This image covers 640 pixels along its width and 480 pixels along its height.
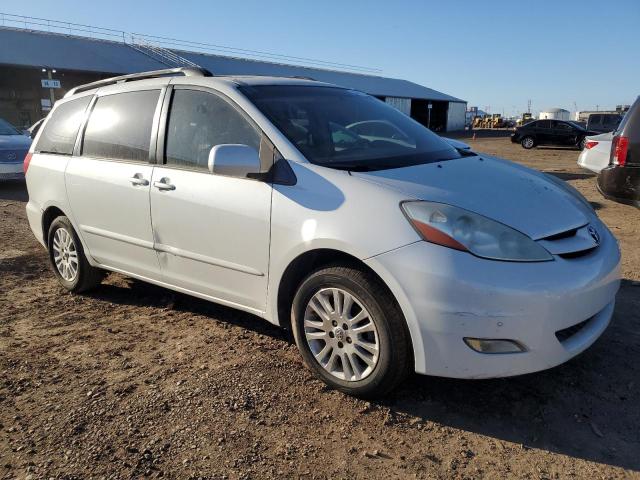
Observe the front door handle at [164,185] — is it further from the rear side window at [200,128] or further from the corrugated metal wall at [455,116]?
the corrugated metal wall at [455,116]

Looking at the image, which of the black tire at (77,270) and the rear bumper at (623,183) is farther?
the rear bumper at (623,183)

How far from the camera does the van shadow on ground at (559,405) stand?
251 cm

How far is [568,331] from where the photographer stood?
270cm

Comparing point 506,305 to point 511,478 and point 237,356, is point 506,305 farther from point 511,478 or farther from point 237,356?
point 237,356

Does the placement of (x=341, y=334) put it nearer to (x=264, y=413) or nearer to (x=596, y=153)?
(x=264, y=413)

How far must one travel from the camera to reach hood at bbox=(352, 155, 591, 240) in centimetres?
271

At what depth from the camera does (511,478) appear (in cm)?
229

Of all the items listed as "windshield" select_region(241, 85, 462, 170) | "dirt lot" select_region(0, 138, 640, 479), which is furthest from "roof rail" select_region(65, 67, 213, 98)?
"dirt lot" select_region(0, 138, 640, 479)

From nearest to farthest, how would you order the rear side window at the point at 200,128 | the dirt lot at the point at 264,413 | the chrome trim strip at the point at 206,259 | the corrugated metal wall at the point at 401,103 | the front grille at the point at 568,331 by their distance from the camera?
the dirt lot at the point at 264,413, the front grille at the point at 568,331, the chrome trim strip at the point at 206,259, the rear side window at the point at 200,128, the corrugated metal wall at the point at 401,103

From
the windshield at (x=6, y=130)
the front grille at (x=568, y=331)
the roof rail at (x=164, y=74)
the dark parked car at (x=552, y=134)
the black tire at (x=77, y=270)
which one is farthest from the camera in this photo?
the dark parked car at (x=552, y=134)

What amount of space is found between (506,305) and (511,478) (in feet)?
2.45

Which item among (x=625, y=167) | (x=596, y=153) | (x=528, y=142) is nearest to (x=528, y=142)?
(x=528, y=142)

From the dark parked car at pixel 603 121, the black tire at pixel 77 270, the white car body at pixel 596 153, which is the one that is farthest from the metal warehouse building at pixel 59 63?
the black tire at pixel 77 270

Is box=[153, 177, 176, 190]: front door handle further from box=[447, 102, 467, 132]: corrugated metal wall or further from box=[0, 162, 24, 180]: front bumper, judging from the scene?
box=[447, 102, 467, 132]: corrugated metal wall
